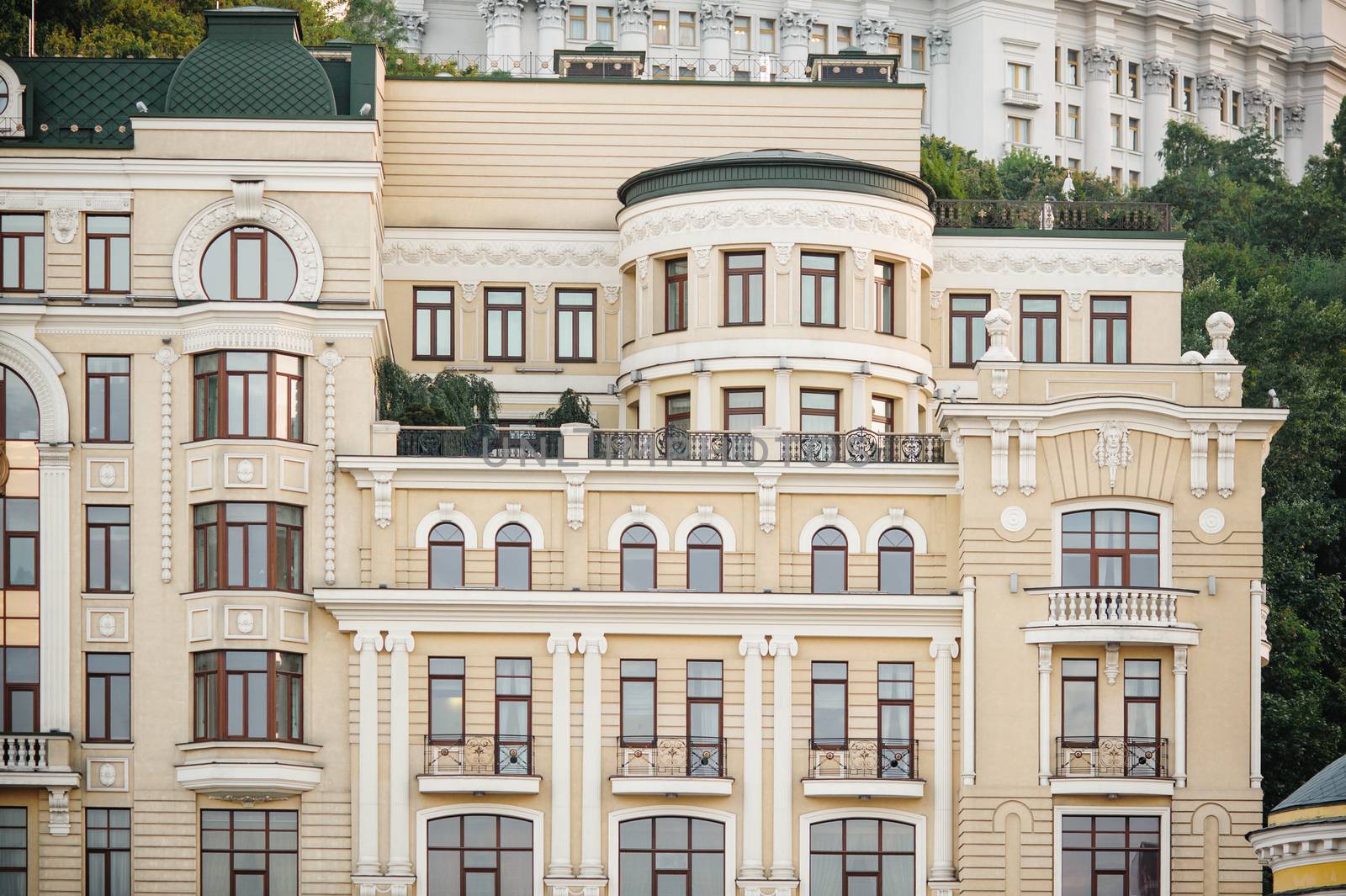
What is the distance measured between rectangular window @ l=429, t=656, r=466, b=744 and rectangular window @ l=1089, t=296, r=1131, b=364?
1983 cm

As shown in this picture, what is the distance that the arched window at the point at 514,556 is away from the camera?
59.5m

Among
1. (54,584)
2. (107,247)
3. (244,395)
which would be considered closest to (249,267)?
(244,395)

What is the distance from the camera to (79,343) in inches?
2340

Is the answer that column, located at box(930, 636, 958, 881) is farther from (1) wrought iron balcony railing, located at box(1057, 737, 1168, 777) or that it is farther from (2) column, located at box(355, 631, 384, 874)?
(2) column, located at box(355, 631, 384, 874)

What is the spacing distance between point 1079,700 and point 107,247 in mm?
24172

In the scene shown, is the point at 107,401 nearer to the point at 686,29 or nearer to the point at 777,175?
the point at 777,175

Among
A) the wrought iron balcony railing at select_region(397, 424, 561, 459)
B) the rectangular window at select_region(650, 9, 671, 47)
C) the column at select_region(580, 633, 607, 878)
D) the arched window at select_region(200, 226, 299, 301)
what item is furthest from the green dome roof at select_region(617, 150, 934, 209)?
the rectangular window at select_region(650, 9, 671, 47)

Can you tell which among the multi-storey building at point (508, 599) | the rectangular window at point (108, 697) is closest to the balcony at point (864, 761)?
the multi-storey building at point (508, 599)

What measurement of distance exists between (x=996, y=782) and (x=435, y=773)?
12.3 meters

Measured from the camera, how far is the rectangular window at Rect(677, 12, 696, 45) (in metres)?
135

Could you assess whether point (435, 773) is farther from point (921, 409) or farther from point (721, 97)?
point (721, 97)

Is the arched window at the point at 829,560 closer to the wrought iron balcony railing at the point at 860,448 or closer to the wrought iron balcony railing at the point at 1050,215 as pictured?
the wrought iron balcony railing at the point at 860,448

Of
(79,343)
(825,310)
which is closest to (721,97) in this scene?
(825,310)

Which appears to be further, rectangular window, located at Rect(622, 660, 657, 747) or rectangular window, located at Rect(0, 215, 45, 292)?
rectangular window, located at Rect(0, 215, 45, 292)
